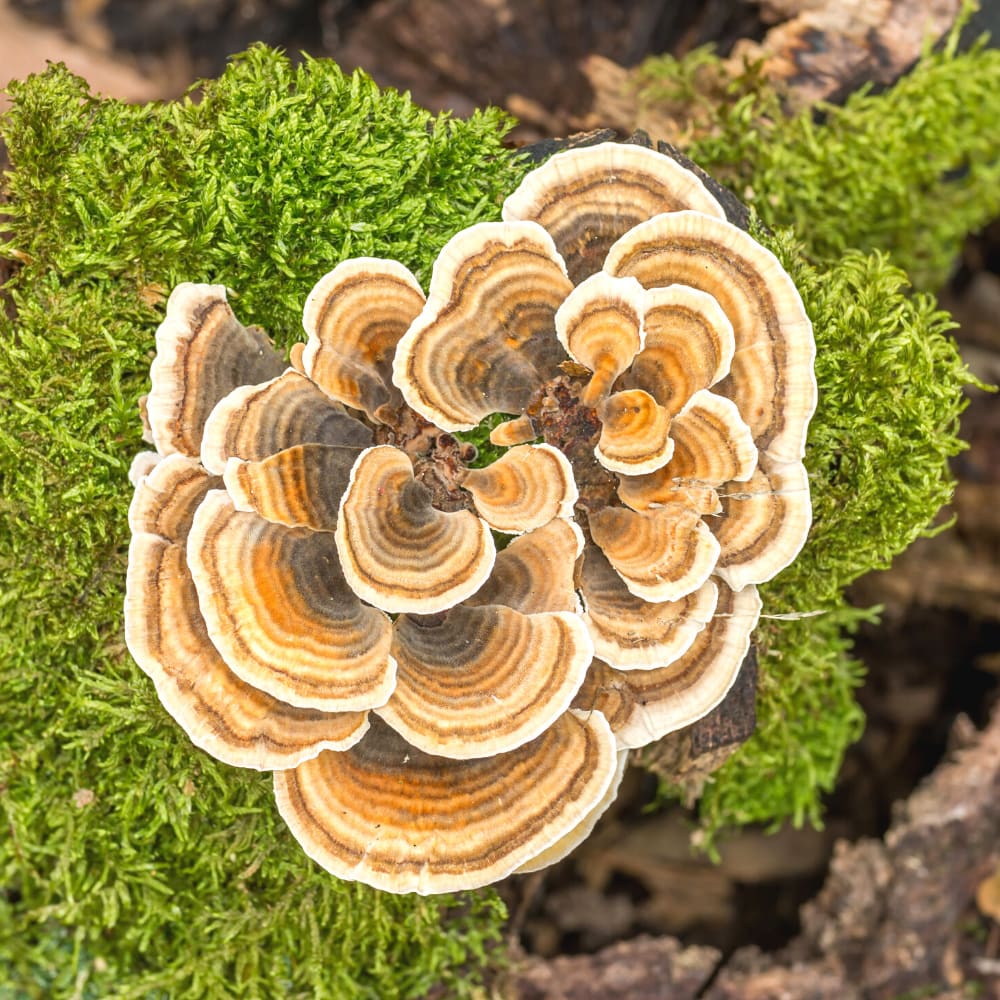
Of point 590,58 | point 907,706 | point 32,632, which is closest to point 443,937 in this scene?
point 32,632

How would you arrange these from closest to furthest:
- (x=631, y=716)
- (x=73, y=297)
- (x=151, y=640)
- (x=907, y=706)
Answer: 1. (x=151, y=640)
2. (x=631, y=716)
3. (x=73, y=297)
4. (x=907, y=706)

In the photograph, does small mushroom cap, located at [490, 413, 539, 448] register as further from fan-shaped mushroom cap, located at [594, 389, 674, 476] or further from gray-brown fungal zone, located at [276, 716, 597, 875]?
gray-brown fungal zone, located at [276, 716, 597, 875]

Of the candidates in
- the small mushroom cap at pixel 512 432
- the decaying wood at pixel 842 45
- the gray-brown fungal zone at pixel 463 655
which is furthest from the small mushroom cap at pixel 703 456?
the decaying wood at pixel 842 45

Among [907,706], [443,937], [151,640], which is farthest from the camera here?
[907,706]

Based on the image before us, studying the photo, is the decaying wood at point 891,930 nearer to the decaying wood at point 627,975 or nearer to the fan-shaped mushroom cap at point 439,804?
the decaying wood at point 627,975

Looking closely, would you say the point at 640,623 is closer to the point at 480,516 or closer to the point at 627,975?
the point at 480,516

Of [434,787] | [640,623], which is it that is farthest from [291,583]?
[640,623]

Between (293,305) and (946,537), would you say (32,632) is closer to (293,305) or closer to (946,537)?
(293,305)

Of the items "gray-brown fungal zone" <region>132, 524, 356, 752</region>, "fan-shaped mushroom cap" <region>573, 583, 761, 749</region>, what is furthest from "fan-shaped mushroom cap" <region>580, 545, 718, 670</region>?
"gray-brown fungal zone" <region>132, 524, 356, 752</region>
